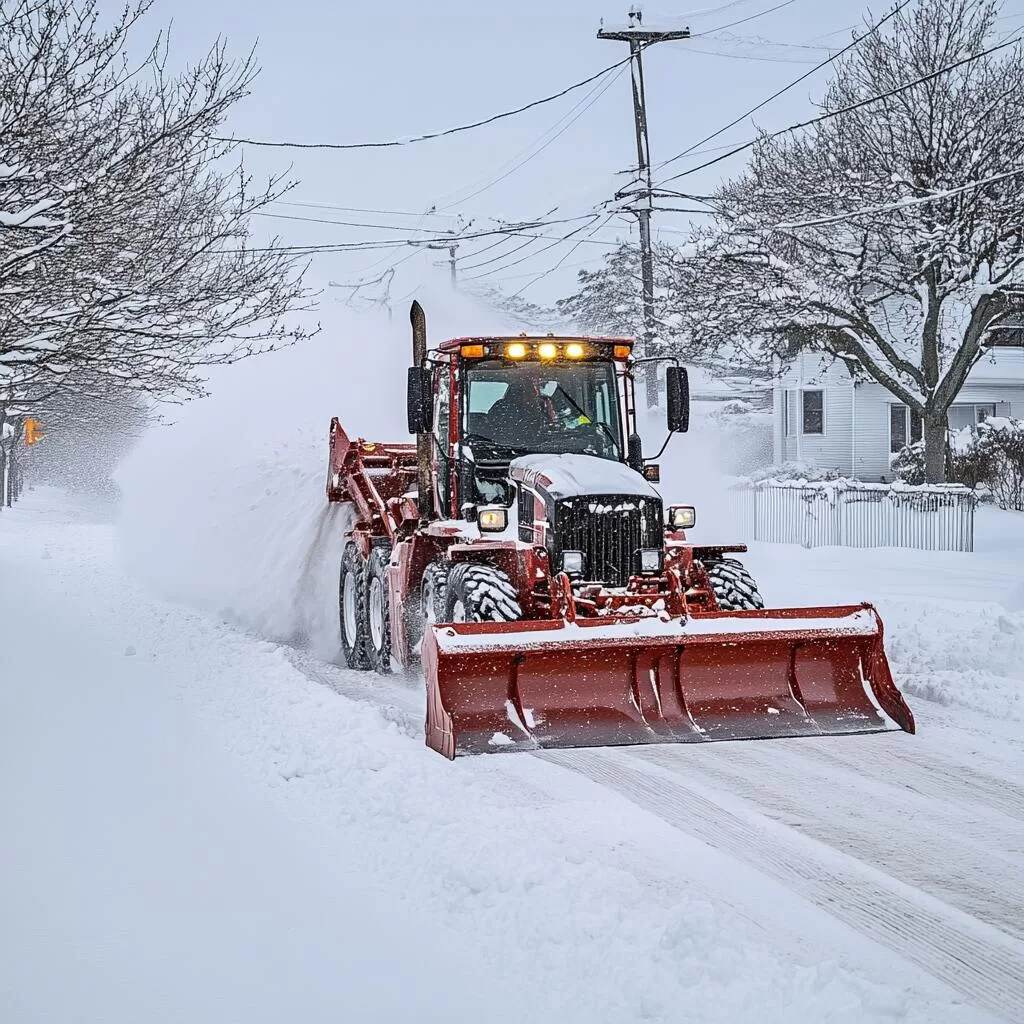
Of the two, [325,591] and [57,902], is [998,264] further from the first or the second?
[57,902]

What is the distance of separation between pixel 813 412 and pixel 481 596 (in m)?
31.3

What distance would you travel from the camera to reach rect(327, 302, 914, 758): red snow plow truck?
7352 millimetres

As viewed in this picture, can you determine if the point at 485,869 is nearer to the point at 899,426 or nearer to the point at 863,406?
the point at 863,406

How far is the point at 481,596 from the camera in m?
8.23

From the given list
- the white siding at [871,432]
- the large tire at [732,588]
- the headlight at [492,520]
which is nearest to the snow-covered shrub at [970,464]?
the white siding at [871,432]

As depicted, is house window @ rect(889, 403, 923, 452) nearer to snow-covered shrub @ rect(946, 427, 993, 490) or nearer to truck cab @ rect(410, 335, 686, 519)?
snow-covered shrub @ rect(946, 427, 993, 490)

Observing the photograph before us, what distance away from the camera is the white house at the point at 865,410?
36.8 m

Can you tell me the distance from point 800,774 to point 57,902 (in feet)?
13.0

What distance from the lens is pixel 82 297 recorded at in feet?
41.7

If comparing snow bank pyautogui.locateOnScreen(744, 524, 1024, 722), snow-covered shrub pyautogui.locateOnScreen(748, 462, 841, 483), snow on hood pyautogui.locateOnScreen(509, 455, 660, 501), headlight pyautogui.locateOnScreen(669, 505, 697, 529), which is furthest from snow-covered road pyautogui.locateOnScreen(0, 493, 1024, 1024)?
snow-covered shrub pyautogui.locateOnScreen(748, 462, 841, 483)

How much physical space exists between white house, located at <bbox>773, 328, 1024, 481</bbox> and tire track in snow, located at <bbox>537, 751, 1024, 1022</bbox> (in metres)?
31.3

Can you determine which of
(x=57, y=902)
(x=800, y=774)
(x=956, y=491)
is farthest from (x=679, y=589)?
(x=956, y=491)

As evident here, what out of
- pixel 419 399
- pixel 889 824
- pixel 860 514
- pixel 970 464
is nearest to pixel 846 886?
pixel 889 824

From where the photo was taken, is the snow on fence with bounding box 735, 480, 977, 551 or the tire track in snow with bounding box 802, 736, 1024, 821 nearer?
the tire track in snow with bounding box 802, 736, 1024, 821
